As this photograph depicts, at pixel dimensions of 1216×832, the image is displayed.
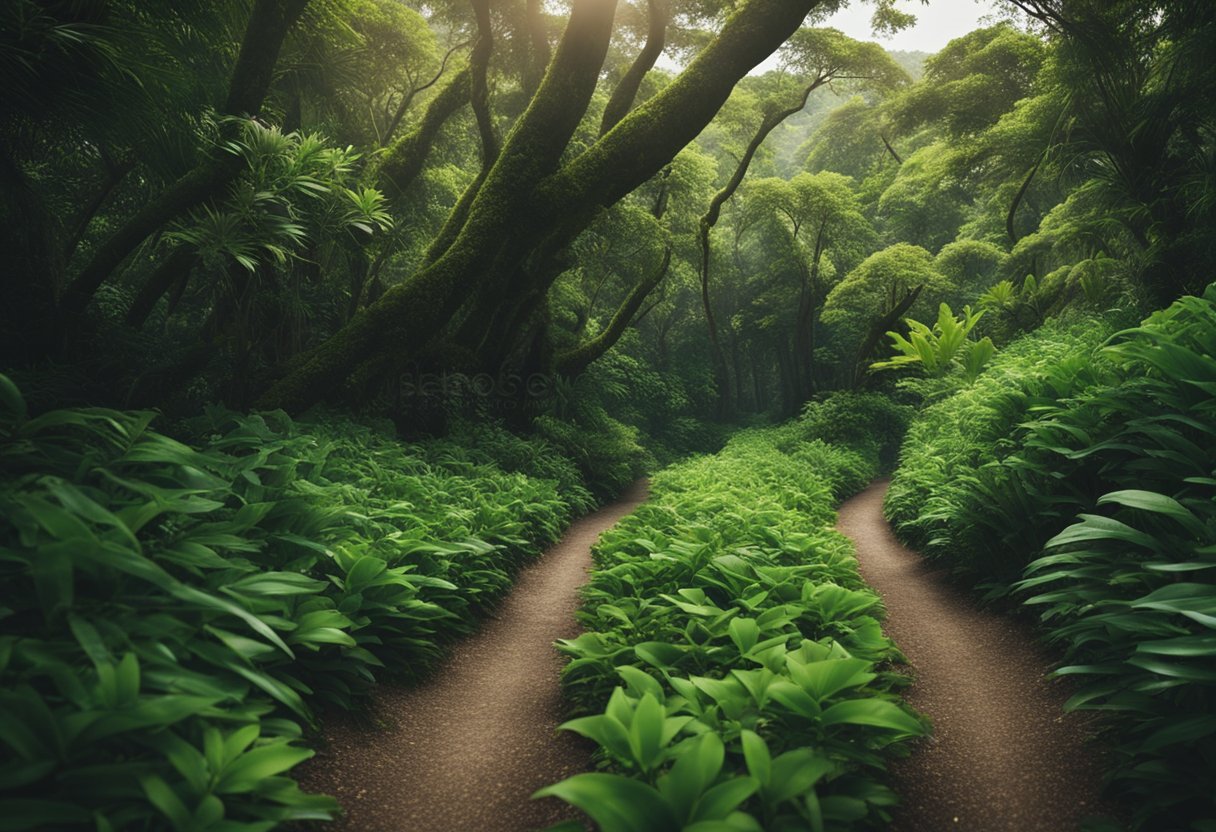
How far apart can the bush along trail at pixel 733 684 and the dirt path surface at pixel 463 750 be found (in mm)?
277

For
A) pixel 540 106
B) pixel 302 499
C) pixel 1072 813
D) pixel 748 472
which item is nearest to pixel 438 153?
pixel 540 106

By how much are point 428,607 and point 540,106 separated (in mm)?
5295

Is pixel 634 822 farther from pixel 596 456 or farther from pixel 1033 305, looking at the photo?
pixel 1033 305

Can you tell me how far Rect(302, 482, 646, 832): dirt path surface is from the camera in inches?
92.8

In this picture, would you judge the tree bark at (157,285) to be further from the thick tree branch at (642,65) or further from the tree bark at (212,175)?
the thick tree branch at (642,65)

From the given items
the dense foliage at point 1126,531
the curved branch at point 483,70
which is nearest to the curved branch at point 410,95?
the curved branch at point 483,70

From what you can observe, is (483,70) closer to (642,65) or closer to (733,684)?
(642,65)

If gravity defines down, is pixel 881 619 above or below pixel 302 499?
below

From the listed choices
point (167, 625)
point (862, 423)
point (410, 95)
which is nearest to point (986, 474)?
point (167, 625)

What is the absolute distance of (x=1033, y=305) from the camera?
1133 centimetres

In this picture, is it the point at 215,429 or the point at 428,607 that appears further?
the point at 215,429

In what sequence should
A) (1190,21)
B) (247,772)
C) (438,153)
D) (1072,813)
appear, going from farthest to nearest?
(438,153), (1190,21), (1072,813), (247,772)

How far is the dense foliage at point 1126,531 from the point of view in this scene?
200 centimetres

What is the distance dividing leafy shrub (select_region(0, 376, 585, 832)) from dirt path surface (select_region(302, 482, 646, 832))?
18 cm
